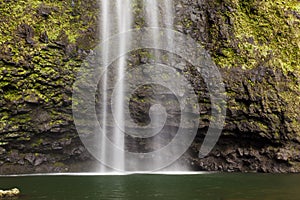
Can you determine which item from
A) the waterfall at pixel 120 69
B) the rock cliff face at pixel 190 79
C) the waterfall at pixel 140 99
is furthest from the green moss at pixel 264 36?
the waterfall at pixel 120 69

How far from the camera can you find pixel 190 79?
23062mm

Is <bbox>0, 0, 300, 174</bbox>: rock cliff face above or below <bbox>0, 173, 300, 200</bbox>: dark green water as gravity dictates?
above

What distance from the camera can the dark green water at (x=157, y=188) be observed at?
41.5 feet

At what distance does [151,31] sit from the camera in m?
23.9

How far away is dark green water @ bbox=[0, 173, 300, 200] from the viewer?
12664 millimetres

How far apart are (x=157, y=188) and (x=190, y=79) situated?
31.6 ft

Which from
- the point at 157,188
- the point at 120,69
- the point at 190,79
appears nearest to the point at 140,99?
the point at 120,69

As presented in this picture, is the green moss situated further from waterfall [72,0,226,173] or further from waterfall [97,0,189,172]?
waterfall [97,0,189,172]

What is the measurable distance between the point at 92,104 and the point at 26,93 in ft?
10.8

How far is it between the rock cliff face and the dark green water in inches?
180

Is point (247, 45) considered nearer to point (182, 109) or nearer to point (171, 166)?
point (182, 109)

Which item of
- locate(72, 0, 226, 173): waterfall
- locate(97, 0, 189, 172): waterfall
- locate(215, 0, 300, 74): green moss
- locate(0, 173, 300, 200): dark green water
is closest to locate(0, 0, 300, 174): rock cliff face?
locate(215, 0, 300, 74): green moss

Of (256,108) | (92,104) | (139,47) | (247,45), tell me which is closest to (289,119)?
(256,108)

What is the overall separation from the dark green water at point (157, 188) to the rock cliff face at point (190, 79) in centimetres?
458
